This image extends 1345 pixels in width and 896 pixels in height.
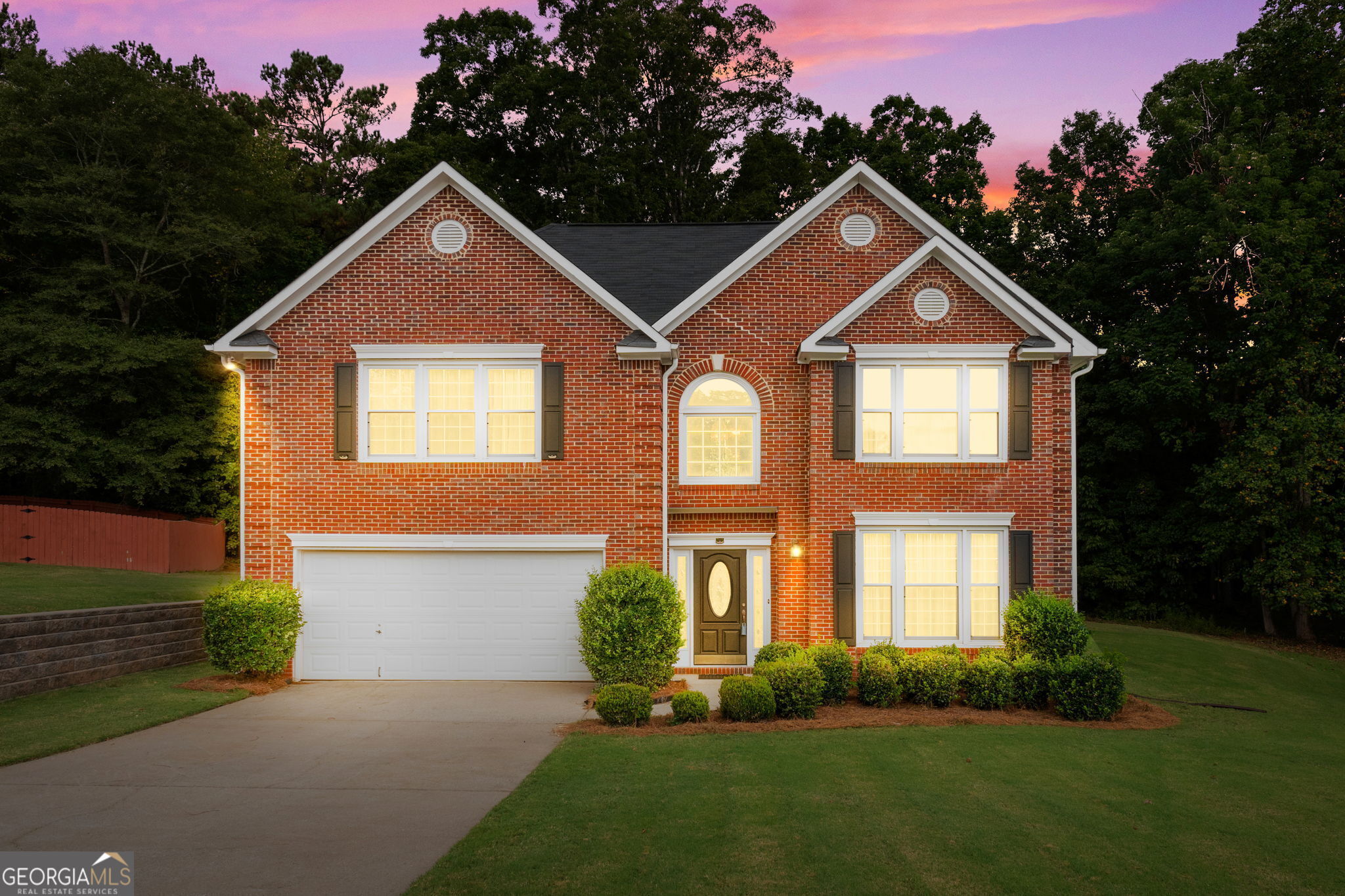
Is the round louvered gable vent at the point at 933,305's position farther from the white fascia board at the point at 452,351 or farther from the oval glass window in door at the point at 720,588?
the white fascia board at the point at 452,351

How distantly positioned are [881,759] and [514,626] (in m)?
7.32

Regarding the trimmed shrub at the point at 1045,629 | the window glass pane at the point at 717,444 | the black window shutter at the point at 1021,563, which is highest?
the window glass pane at the point at 717,444

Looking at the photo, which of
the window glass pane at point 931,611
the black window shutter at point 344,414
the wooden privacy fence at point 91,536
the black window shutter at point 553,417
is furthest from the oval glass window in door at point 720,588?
the wooden privacy fence at point 91,536

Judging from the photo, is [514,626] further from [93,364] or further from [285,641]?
[93,364]

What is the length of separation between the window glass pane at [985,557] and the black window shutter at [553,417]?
7.46 meters

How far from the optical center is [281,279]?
35344 mm

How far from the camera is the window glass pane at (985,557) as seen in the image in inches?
593

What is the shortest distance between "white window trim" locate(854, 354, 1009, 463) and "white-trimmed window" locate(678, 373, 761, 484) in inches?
76.8

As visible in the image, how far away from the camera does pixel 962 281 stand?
1509 cm

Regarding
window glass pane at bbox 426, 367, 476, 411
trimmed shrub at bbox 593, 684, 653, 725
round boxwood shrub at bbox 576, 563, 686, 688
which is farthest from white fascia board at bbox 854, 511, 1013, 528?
window glass pane at bbox 426, 367, 476, 411

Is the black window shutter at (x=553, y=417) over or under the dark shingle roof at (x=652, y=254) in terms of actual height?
under

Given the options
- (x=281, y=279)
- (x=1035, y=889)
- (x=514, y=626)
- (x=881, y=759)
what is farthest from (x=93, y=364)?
(x=1035, y=889)

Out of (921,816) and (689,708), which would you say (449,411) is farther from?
(921,816)

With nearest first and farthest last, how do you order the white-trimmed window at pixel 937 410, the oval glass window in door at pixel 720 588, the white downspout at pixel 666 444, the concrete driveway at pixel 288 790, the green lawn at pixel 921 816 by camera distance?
the green lawn at pixel 921 816 → the concrete driveway at pixel 288 790 → the white-trimmed window at pixel 937 410 → the white downspout at pixel 666 444 → the oval glass window in door at pixel 720 588
